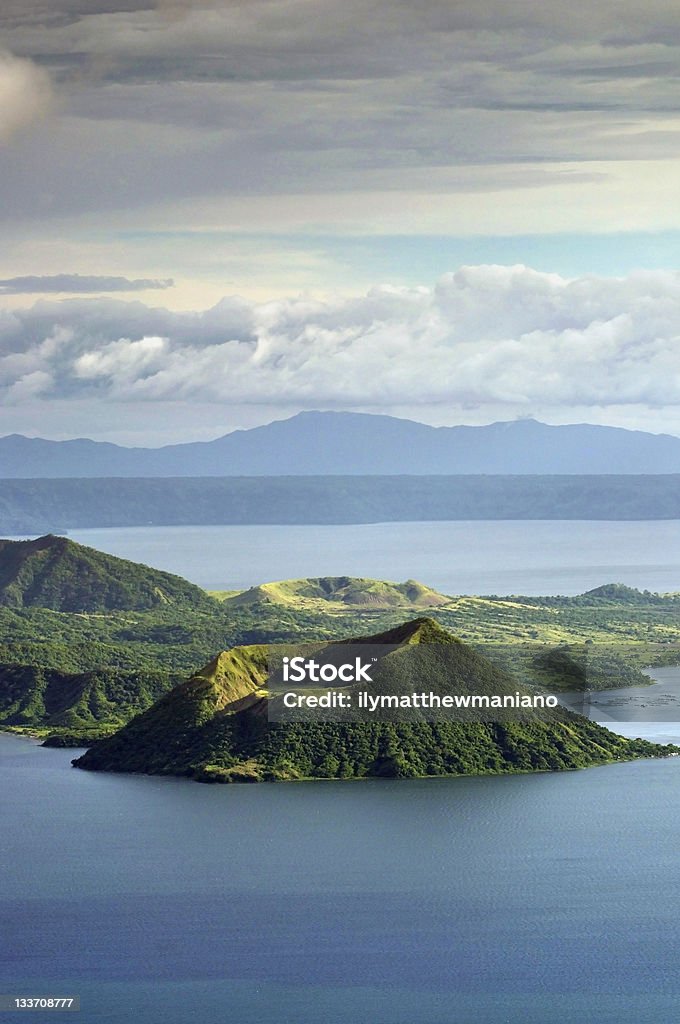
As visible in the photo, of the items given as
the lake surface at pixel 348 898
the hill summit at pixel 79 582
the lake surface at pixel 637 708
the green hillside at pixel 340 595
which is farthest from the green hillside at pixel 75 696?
the green hillside at pixel 340 595

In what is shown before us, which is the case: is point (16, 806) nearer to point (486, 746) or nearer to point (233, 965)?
point (486, 746)

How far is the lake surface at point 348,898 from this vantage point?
51.5m

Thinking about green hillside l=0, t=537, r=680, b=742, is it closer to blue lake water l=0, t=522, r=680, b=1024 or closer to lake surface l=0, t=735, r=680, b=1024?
blue lake water l=0, t=522, r=680, b=1024

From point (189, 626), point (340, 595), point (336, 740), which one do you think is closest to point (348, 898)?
point (336, 740)

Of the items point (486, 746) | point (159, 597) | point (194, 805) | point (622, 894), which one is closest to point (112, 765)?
point (194, 805)

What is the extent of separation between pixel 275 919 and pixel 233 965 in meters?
5.48

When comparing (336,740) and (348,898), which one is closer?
(348,898)

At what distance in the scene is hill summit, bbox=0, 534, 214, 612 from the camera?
17250 cm

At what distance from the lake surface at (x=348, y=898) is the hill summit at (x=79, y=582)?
86.4 meters

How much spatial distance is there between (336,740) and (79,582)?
95.7 meters

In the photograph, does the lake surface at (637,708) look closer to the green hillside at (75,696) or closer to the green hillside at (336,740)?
the green hillside at (336,740)

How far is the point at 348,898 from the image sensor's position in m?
62.8

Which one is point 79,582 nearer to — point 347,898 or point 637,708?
point 637,708
